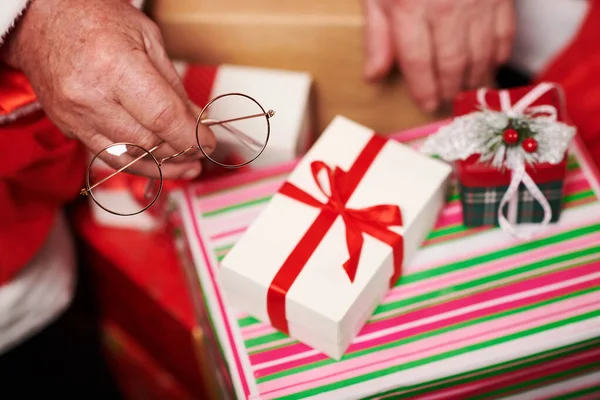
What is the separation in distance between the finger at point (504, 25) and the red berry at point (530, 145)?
0.25m

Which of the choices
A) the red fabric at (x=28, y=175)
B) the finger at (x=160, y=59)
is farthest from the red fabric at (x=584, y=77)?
the red fabric at (x=28, y=175)

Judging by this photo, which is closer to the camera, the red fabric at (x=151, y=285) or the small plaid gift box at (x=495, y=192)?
the small plaid gift box at (x=495, y=192)

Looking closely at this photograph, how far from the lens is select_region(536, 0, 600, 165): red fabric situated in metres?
0.82

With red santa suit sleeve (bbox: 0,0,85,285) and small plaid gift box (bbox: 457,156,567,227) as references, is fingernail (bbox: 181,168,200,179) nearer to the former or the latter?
red santa suit sleeve (bbox: 0,0,85,285)

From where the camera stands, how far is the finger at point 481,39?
0.83 metres

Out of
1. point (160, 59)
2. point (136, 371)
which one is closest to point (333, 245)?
point (160, 59)

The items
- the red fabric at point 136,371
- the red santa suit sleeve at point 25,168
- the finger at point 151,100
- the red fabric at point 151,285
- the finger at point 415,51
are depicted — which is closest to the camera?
the finger at point 151,100

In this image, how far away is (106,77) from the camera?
0.62 meters

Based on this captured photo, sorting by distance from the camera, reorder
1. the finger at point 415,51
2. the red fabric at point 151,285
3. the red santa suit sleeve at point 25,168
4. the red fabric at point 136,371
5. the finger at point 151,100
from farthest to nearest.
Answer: the red fabric at point 136,371 < the red fabric at point 151,285 < the finger at point 415,51 < the red santa suit sleeve at point 25,168 < the finger at point 151,100

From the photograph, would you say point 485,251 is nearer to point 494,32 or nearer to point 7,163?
point 494,32

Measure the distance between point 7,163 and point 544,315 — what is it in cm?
63

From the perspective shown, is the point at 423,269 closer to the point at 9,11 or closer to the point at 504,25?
the point at 504,25

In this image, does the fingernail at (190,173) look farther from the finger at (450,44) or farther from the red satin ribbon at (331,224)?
the finger at (450,44)

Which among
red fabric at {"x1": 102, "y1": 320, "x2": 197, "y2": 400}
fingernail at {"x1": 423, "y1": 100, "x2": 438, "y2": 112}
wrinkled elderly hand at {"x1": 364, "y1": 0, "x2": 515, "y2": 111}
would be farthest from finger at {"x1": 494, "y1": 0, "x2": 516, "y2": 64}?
red fabric at {"x1": 102, "y1": 320, "x2": 197, "y2": 400}
